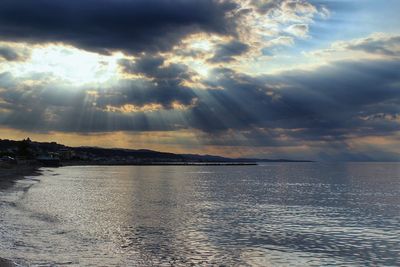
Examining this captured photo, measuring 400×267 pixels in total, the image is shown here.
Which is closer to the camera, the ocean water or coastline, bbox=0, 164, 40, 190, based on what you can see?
the ocean water

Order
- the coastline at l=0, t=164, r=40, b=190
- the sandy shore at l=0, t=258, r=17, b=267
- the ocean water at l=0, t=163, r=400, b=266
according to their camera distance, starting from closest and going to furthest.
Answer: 1. the sandy shore at l=0, t=258, r=17, b=267
2. the ocean water at l=0, t=163, r=400, b=266
3. the coastline at l=0, t=164, r=40, b=190

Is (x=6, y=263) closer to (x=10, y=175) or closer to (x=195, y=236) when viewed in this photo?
(x=195, y=236)

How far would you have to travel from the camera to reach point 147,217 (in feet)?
143

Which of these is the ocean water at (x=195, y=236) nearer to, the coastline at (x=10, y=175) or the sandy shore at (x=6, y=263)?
the sandy shore at (x=6, y=263)

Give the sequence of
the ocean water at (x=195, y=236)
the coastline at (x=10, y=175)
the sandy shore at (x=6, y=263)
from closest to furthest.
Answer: the sandy shore at (x=6, y=263) < the ocean water at (x=195, y=236) < the coastline at (x=10, y=175)

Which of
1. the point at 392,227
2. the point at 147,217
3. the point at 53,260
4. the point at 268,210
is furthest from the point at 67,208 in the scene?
the point at 392,227

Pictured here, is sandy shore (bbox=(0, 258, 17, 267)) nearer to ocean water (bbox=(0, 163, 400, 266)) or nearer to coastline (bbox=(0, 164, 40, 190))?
ocean water (bbox=(0, 163, 400, 266))

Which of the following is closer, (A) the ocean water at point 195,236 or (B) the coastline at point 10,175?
(A) the ocean water at point 195,236

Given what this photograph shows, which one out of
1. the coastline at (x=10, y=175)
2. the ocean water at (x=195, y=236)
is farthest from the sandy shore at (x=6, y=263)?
the coastline at (x=10, y=175)

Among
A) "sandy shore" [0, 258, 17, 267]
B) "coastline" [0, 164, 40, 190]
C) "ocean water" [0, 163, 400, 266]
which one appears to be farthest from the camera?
A: "coastline" [0, 164, 40, 190]

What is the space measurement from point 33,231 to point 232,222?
709 inches

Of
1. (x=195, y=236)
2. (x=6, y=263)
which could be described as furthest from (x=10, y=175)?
(x=6, y=263)

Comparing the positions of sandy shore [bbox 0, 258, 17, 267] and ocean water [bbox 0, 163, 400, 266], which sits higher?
sandy shore [bbox 0, 258, 17, 267]

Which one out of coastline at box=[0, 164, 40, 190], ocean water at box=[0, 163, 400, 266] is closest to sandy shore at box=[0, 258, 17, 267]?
ocean water at box=[0, 163, 400, 266]
